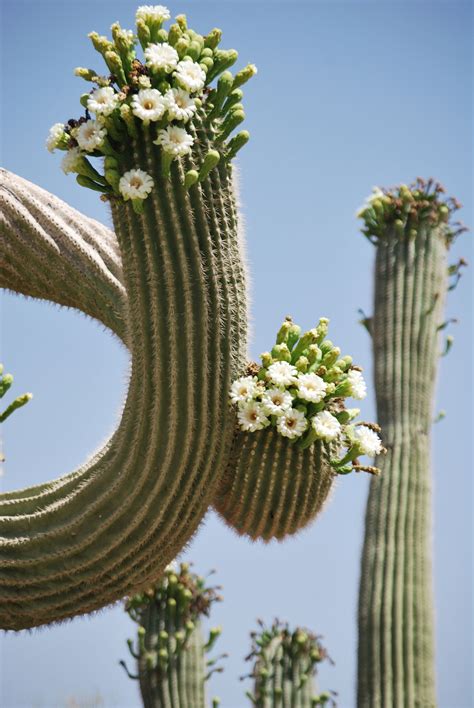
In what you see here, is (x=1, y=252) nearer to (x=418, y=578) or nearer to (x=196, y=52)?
(x=196, y=52)

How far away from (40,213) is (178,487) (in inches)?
58.9

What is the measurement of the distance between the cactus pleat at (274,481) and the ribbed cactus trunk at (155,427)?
0.10 meters

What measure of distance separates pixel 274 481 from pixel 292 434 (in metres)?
0.21

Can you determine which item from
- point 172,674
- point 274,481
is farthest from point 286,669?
point 274,481

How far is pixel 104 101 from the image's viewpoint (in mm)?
3617

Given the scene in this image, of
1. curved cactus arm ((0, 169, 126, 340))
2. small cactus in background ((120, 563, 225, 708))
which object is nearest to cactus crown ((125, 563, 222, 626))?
small cactus in background ((120, 563, 225, 708))

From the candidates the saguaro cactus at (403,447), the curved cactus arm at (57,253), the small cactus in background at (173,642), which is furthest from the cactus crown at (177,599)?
the curved cactus arm at (57,253)

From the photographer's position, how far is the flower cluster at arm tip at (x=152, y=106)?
358 cm

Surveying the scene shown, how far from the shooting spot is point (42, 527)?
3.83 metres

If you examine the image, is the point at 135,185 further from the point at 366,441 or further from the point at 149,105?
the point at 366,441

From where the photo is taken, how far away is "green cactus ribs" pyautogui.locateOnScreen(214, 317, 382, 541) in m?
3.74

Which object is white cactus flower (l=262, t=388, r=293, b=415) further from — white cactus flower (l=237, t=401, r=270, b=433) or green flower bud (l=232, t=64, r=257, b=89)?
green flower bud (l=232, t=64, r=257, b=89)

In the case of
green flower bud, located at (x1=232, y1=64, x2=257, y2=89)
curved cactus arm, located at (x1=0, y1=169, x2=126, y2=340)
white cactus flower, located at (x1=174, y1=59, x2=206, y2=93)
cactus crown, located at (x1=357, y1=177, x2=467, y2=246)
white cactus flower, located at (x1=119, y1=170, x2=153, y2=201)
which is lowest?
white cactus flower, located at (x1=119, y1=170, x2=153, y2=201)

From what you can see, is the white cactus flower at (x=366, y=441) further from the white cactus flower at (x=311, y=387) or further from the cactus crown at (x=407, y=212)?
the cactus crown at (x=407, y=212)
